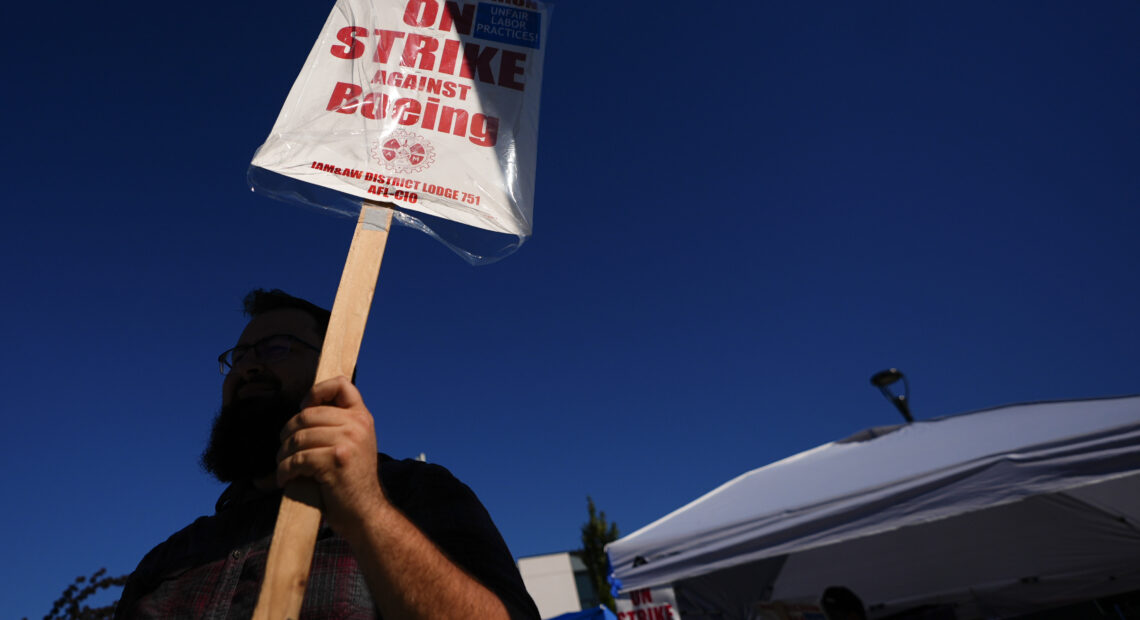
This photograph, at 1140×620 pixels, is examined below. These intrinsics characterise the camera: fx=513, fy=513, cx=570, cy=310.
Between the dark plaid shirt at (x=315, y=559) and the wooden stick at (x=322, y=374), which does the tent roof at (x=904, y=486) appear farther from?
the wooden stick at (x=322, y=374)

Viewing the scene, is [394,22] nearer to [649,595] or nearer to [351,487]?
[351,487]

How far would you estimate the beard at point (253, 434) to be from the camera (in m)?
1.52

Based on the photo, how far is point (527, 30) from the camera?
1578mm

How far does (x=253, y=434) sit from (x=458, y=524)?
2.49 ft

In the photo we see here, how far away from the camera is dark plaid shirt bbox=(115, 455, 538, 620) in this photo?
113 cm

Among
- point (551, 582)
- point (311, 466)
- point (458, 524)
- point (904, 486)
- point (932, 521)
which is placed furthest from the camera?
point (551, 582)

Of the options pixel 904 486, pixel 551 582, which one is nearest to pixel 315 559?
pixel 904 486

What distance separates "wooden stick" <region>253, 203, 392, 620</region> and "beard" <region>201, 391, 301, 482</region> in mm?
711

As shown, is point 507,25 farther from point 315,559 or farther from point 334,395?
point 315,559

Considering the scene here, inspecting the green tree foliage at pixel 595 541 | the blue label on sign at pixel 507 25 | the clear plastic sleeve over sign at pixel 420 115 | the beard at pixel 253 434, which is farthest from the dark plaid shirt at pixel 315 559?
the green tree foliage at pixel 595 541

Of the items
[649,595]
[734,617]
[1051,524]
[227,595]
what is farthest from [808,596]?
[227,595]

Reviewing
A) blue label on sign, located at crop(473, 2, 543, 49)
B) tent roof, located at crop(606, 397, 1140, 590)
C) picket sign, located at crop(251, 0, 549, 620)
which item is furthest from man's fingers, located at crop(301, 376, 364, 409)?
tent roof, located at crop(606, 397, 1140, 590)

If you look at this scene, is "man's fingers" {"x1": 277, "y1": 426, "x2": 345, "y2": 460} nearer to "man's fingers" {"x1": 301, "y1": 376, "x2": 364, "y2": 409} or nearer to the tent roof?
"man's fingers" {"x1": 301, "y1": 376, "x2": 364, "y2": 409}

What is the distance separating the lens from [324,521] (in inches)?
51.6
